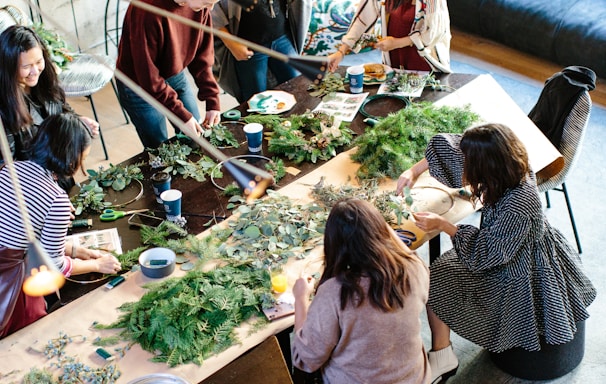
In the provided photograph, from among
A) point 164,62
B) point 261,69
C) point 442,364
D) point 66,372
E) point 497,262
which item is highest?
point 164,62

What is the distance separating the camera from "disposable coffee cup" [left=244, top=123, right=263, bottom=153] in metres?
3.04

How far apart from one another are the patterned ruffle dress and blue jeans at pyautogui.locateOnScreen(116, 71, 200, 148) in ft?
4.33

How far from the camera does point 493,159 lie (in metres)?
2.50

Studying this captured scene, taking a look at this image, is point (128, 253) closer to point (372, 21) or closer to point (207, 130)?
point (207, 130)

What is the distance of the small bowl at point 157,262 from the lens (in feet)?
8.04

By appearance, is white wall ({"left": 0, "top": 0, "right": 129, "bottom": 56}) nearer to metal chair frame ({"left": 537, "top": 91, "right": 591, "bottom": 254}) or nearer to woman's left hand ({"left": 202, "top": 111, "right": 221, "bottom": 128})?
woman's left hand ({"left": 202, "top": 111, "right": 221, "bottom": 128})

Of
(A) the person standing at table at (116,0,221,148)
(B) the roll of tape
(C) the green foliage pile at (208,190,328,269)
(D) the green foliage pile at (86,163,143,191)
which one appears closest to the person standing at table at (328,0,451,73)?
(B) the roll of tape

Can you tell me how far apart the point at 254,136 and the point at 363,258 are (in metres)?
1.19

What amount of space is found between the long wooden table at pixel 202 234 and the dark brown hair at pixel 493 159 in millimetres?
281

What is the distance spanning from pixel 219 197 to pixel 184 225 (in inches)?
8.9

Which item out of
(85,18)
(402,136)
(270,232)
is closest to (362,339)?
(270,232)

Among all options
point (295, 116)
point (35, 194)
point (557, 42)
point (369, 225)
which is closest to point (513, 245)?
point (369, 225)

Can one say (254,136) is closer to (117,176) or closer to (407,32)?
(117,176)

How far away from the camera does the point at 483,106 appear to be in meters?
3.41
